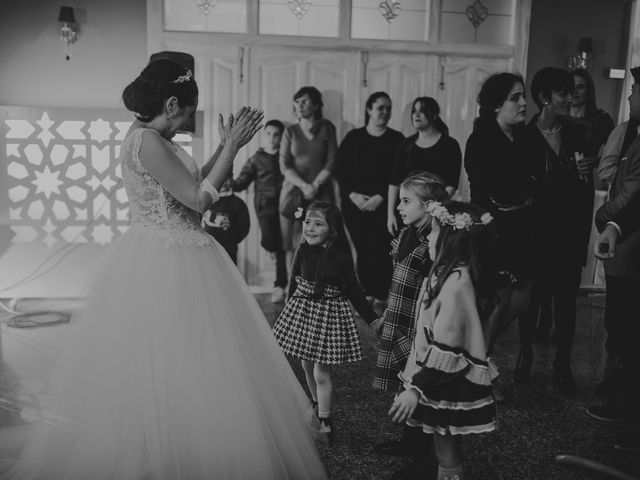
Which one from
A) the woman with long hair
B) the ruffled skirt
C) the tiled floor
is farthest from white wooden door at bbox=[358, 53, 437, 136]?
the ruffled skirt

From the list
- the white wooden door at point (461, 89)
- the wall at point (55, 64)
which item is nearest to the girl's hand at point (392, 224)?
the white wooden door at point (461, 89)

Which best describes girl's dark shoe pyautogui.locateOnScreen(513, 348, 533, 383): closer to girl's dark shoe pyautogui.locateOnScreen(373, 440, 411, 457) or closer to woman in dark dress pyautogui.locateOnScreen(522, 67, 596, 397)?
woman in dark dress pyautogui.locateOnScreen(522, 67, 596, 397)

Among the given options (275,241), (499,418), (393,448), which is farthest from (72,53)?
(499,418)

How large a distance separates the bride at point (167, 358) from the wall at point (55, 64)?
3198 millimetres

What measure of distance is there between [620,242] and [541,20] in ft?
10.7

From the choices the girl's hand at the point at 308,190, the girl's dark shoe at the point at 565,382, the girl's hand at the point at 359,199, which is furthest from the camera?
the girl's hand at the point at 308,190

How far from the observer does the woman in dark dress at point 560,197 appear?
2.90 metres

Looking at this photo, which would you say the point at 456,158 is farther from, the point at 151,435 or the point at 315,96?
the point at 151,435

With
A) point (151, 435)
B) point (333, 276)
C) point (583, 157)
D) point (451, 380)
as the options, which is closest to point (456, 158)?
point (583, 157)

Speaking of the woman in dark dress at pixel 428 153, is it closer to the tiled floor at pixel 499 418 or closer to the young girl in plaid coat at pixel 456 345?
the tiled floor at pixel 499 418

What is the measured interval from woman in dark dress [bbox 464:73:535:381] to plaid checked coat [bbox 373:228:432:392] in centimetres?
71

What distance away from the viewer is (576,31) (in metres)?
5.21

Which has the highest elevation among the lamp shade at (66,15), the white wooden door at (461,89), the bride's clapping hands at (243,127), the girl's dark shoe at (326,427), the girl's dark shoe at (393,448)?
the lamp shade at (66,15)

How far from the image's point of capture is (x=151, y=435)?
183 cm
